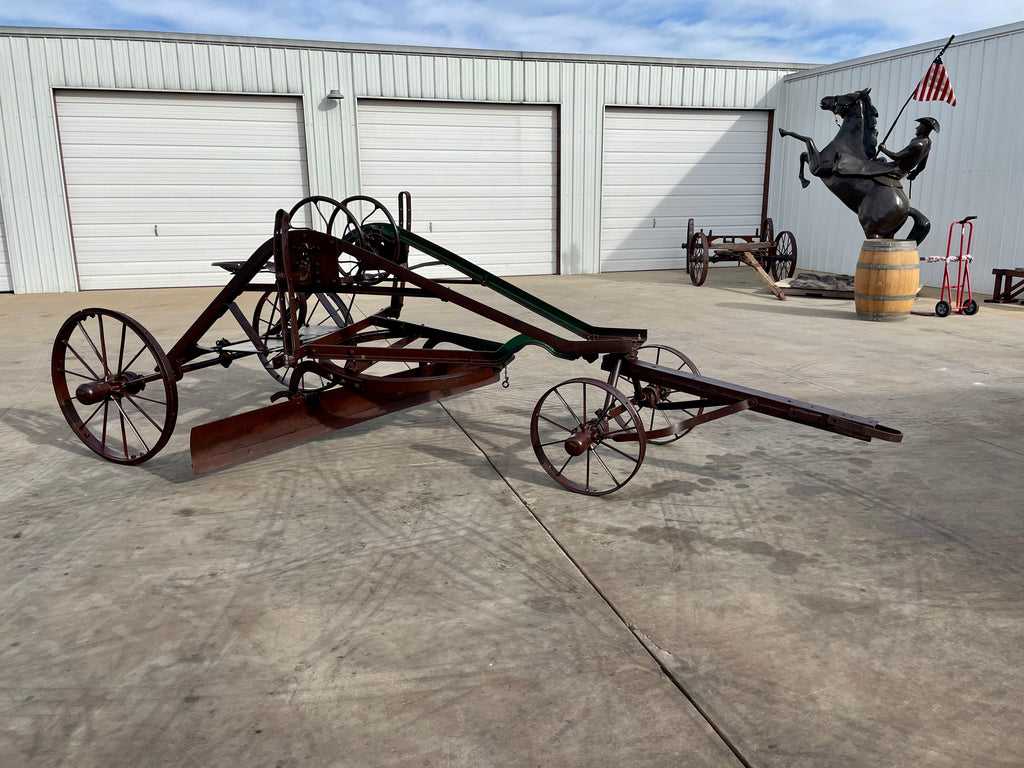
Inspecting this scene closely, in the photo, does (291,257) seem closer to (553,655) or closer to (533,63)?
(553,655)

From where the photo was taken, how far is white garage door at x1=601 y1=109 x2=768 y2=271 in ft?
50.4

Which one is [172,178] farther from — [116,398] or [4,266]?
[116,398]

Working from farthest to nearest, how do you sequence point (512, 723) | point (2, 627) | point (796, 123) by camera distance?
1. point (796, 123)
2. point (2, 627)
3. point (512, 723)

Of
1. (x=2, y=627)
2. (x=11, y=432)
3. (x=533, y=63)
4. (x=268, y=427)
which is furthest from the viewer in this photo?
(x=533, y=63)

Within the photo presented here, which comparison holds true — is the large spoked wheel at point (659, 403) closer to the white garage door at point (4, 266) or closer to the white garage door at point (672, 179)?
the white garage door at point (672, 179)

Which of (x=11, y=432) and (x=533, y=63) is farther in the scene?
(x=533, y=63)

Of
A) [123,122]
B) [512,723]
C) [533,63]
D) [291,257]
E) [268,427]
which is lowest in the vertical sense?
[512,723]

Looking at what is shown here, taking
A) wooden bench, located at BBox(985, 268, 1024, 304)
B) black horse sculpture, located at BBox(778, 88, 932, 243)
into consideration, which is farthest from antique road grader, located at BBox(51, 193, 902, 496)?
wooden bench, located at BBox(985, 268, 1024, 304)

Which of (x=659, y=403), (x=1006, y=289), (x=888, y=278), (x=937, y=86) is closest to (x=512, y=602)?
(x=659, y=403)

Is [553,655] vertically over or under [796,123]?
under

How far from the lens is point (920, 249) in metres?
12.9

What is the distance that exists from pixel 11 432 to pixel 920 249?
1285 centimetres

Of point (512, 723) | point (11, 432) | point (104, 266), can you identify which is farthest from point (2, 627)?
point (104, 266)

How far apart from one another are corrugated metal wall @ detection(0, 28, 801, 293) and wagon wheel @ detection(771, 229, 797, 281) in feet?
11.1
